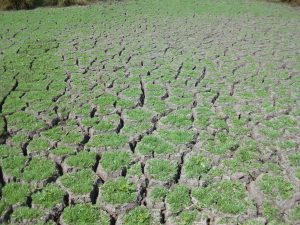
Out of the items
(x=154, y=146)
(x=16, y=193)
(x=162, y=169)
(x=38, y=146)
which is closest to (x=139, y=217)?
(x=162, y=169)

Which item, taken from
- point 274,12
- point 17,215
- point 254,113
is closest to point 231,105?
point 254,113

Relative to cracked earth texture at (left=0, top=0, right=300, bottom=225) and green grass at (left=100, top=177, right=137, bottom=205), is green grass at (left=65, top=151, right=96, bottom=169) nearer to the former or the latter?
cracked earth texture at (left=0, top=0, right=300, bottom=225)

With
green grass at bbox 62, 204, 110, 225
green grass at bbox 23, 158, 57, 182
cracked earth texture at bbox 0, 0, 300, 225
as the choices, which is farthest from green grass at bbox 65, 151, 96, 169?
green grass at bbox 62, 204, 110, 225

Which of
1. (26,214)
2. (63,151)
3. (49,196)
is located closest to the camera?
(26,214)

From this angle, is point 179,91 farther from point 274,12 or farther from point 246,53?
point 274,12

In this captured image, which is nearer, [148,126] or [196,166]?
[196,166]

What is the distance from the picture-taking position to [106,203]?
4.79 metres

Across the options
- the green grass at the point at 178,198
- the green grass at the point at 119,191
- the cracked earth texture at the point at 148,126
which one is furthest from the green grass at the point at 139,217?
the green grass at the point at 178,198

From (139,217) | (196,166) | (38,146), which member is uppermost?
(38,146)

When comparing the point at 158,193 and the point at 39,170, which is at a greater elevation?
the point at 39,170

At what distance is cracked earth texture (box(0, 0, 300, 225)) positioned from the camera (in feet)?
15.6

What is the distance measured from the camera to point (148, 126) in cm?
655

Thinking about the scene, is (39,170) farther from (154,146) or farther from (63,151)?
(154,146)

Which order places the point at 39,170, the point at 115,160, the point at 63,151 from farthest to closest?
the point at 63,151, the point at 115,160, the point at 39,170
